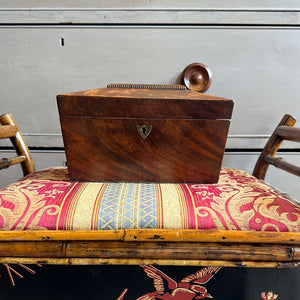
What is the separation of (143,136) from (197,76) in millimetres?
427

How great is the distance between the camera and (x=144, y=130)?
49 cm

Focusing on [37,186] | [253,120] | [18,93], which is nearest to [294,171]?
[253,120]

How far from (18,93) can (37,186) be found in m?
0.50

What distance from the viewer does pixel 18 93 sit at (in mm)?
846

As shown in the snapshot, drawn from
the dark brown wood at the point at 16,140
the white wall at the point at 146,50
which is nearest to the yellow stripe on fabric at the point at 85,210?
the dark brown wood at the point at 16,140

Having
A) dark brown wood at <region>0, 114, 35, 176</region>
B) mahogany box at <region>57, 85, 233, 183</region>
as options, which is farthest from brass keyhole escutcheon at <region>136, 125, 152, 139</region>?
dark brown wood at <region>0, 114, 35, 176</region>

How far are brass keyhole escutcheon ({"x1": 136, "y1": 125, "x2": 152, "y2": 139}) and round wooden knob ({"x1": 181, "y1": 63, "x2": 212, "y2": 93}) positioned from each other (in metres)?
0.40

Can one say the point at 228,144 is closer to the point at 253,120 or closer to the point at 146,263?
the point at 253,120

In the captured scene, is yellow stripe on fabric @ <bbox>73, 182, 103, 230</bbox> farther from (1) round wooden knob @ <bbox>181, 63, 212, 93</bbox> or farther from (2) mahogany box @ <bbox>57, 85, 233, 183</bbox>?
(1) round wooden knob @ <bbox>181, 63, 212, 93</bbox>

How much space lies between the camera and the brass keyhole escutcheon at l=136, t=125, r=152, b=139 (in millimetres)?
489

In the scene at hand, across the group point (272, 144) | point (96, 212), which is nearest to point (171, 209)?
point (96, 212)

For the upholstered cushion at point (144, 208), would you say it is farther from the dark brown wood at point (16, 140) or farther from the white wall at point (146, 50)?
the white wall at point (146, 50)

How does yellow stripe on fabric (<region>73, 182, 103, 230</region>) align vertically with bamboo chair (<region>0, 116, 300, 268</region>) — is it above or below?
above

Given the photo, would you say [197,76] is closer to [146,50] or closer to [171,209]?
[146,50]
